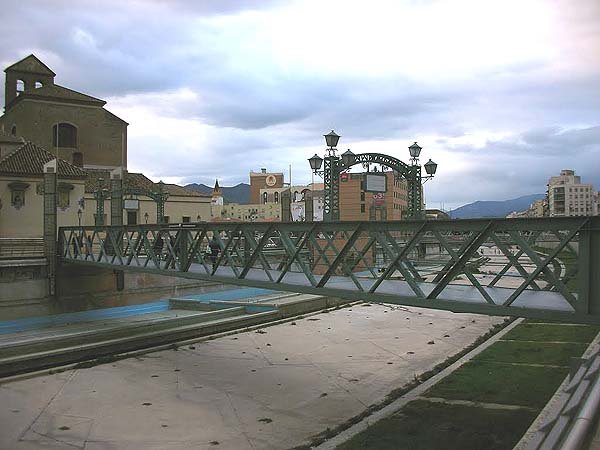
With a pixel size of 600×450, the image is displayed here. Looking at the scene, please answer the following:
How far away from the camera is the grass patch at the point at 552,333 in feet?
47.3

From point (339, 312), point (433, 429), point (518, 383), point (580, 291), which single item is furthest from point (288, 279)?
point (339, 312)

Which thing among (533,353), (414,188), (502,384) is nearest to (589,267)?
(502,384)

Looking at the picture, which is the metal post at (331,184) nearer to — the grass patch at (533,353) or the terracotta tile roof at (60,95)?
the grass patch at (533,353)

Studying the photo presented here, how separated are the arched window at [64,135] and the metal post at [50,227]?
20.4 m

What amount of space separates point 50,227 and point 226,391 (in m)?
15.2

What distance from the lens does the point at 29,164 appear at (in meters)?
30.4

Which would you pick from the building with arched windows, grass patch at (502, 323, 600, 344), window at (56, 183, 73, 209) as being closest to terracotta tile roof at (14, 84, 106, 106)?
the building with arched windows

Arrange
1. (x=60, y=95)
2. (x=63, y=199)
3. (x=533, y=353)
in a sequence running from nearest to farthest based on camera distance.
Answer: (x=533, y=353) → (x=63, y=199) → (x=60, y=95)

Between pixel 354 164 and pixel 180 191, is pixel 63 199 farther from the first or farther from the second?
pixel 354 164

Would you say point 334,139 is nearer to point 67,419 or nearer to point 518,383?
point 518,383

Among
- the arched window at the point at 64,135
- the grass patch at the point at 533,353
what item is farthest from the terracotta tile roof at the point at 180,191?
the grass patch at the point at 533,353

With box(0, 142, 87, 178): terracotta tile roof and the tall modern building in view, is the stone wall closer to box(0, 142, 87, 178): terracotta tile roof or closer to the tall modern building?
box(0, 142, 87, 178): terracotta tile roof

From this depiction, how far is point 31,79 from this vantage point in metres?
47.3

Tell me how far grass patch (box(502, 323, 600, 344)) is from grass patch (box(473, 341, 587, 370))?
2.27ft
